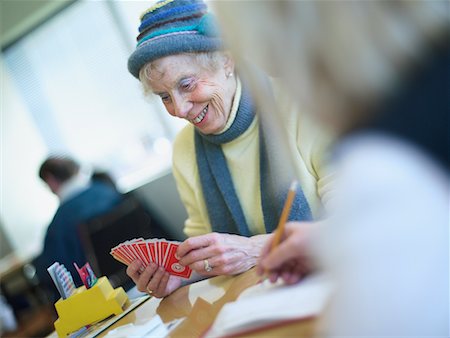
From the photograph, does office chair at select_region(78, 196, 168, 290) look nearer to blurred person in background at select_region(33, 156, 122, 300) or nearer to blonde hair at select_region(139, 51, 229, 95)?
blurred person in background at select_region(33, 156, 122, 300)

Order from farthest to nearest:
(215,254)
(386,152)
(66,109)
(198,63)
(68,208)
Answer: (66,109) < (68,208) < (198,63) < (215,254) < (386,152)

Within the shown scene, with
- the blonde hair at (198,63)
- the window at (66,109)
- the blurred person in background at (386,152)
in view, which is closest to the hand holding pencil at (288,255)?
the blurred person in background at (386,152)

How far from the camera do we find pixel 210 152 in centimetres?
129

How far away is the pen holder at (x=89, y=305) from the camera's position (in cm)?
107

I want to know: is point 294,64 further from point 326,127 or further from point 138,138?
point 138,138

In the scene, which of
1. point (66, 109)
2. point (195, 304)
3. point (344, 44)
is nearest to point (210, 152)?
point (195, 304)

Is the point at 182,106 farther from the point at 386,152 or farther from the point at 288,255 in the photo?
the point at 386,152

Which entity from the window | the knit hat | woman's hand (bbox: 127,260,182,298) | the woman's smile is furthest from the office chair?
the window

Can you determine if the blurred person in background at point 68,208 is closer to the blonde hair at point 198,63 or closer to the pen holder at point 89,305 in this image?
the pen holder at point 89,305

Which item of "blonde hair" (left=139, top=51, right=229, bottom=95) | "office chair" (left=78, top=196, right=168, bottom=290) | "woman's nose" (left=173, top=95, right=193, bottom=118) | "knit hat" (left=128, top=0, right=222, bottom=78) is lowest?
"office chair" (left=78, top=196, right=168, bottom=290)

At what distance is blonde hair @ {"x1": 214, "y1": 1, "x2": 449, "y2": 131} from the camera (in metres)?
0.46

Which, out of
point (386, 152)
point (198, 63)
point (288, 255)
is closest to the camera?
point (386, 152)

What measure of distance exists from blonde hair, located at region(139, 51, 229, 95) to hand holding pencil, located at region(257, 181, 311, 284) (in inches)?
21.2

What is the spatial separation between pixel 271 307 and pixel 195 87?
2.13 feet
